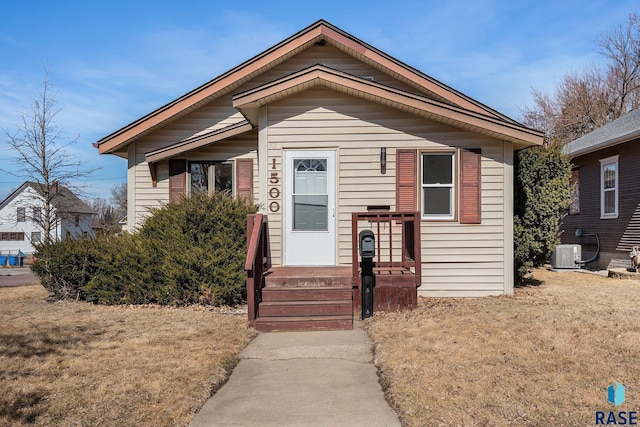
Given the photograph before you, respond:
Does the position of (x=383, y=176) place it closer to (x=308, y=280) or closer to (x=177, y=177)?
(x=308, y=280)

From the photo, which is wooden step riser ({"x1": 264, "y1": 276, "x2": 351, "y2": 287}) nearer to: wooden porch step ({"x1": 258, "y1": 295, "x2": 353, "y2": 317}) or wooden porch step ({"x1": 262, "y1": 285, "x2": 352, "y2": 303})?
wooden porch step ({"x1": 262, "y1": 285, "x2": 352, "y2": 303})

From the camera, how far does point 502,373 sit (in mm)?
4234

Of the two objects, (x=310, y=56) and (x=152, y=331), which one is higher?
(x=310, y=56)

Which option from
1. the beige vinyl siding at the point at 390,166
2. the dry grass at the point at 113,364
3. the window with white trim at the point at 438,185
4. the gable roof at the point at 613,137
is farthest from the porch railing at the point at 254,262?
the gable roof at the point at 613,137

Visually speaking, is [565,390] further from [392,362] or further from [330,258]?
[330,258]

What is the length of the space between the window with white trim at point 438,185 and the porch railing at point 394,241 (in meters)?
0.68

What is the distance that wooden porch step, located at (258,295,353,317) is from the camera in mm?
6715

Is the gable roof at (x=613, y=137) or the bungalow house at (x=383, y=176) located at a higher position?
the gable roof at (x=613, y=137)

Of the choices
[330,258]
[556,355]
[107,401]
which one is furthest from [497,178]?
[107,401]

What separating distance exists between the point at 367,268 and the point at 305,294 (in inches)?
39.7

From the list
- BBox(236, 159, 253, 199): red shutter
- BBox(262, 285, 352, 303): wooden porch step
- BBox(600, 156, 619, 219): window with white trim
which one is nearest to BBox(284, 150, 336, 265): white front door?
BBox(262, 285, 352, 303): wooden porch step

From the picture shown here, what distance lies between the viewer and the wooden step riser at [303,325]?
6.40 m

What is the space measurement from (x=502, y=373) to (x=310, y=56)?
7931 mm

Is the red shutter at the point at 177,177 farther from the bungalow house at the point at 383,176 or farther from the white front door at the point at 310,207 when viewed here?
the white front door at the point at 310,207
